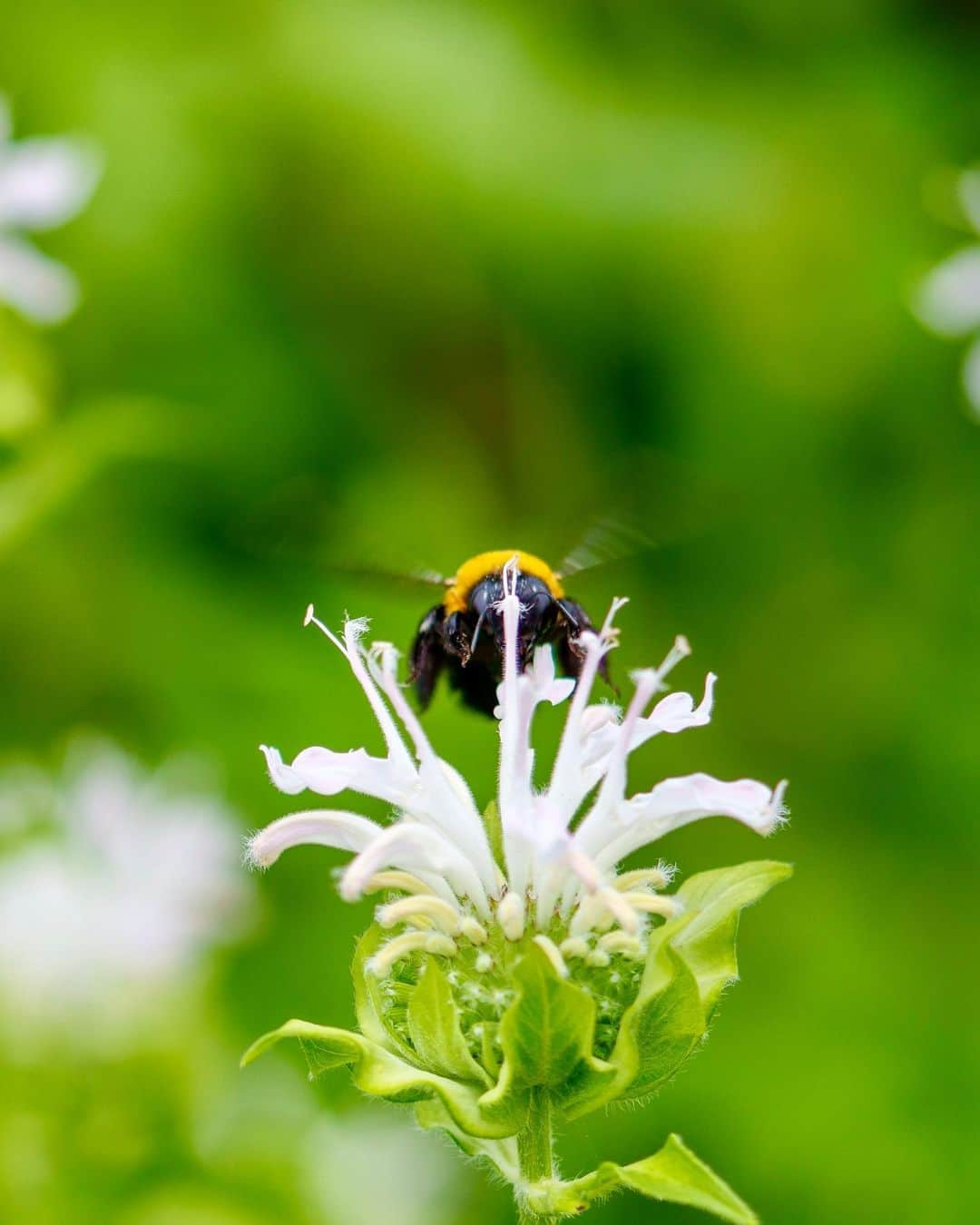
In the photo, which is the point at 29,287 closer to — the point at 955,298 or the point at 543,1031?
the point at 955,298

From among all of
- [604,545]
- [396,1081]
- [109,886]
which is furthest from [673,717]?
[109,886]

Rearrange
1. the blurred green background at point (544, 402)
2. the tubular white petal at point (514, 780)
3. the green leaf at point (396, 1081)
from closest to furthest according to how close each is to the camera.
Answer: the green leaf at point (396, 1081) < the tubular white petal at point (514, 780) < the blurred green background at point (544, 402)

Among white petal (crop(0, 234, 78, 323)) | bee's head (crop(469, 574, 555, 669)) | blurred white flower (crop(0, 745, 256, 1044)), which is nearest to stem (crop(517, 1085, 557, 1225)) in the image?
bee's head (crop(469, 574, 555, 669))

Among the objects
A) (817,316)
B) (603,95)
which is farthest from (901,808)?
(603,95)

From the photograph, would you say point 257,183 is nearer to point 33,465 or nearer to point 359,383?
point 359,383

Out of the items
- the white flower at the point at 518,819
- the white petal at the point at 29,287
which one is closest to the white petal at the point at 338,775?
the white flower at the point at 518,819

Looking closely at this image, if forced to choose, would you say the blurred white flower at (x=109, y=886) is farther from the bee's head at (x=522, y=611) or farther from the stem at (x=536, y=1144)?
the stem at (x=536, y=1144)

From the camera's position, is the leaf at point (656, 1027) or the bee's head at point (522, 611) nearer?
the leaf at point (656, 1027)
